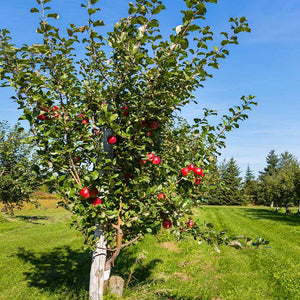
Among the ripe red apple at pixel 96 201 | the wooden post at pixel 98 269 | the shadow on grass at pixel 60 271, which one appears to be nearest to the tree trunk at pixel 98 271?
the wooden post at pixel 98 269

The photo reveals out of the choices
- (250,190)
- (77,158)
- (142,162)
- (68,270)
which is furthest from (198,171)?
(250,190)

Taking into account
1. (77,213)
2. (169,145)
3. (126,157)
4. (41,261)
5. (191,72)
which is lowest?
(41,261)

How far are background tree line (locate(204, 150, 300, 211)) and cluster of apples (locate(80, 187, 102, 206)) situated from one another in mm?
1539

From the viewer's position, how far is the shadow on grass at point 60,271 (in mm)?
5834

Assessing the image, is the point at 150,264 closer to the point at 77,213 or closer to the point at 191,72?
the point at 77,213

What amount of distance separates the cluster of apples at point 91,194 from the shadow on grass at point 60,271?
3.08m

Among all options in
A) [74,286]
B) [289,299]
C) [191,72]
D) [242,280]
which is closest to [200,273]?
[242,280]

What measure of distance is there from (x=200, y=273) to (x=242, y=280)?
4.05 feet

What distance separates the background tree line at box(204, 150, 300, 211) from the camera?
11.4 meters

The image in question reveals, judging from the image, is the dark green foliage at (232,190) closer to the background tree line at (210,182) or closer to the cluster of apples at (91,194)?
the background tree line at (210,182)

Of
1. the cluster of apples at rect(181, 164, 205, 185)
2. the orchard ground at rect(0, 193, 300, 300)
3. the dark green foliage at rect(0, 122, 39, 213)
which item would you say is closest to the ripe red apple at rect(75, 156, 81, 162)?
the cluster of apples at rect(181, 164, 205, 185)

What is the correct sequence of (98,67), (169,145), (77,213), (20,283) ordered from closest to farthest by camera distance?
(77,213) → (98,67) → (169,145) → (20,283)

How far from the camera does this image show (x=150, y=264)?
781cm

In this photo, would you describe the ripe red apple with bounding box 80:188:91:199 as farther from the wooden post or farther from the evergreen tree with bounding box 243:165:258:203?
the evergreen tree with bounding box 243:165:258:203
